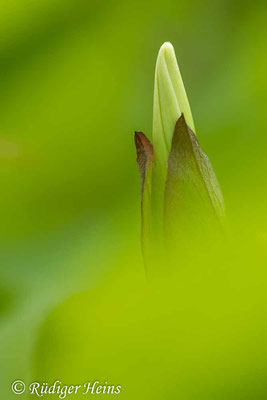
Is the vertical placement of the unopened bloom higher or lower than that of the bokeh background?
lower

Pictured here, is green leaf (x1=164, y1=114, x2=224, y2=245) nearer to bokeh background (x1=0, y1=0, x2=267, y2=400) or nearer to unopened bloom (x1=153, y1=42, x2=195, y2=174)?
unopened bloom (x1=153, y1=42, x2=195, y2=174)

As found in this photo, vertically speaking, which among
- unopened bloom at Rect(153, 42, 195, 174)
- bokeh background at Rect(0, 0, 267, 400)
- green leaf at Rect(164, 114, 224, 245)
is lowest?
green leaf at Rect(164, 114, 224, 245)

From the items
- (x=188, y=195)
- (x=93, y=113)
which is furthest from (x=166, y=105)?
(x=93, y=113)

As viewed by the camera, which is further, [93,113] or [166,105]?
[93,113]

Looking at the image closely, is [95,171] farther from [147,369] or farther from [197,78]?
[147,369]

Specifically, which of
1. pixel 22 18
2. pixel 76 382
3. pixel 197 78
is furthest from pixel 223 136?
pixel 76 382

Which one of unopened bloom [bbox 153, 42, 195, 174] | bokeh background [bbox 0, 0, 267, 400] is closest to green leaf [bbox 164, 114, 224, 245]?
unopened bloom [bbox 153, 42, 195, 174]

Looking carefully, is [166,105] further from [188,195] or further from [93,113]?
[93,113]

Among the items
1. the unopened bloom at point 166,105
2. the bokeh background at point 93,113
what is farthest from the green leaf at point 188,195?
the bokeh background at point 93,113
